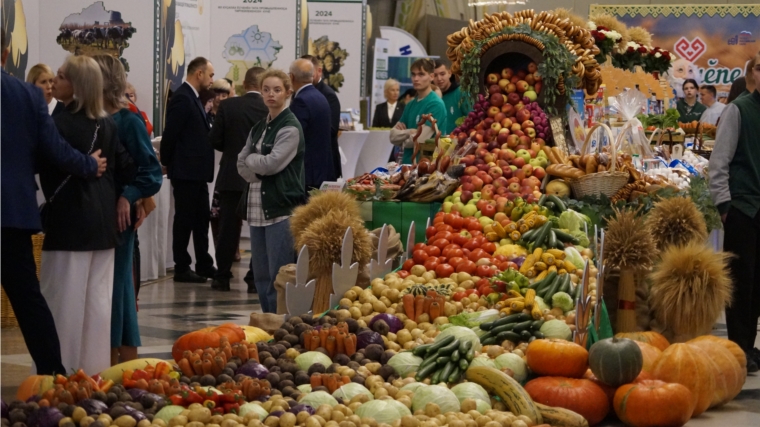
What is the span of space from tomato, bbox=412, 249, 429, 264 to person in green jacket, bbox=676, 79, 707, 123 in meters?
9.25

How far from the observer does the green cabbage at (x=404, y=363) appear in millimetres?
4793

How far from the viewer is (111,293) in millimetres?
5055

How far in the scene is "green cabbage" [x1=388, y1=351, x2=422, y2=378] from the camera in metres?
4.79

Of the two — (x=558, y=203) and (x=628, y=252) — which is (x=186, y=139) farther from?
(x=628, y=252)

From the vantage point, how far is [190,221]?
30.3 ft

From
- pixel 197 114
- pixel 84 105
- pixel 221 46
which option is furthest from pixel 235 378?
pixel 221 46

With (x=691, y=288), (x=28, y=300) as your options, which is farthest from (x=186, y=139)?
(x=691, y=288)

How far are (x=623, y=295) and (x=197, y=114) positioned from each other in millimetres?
4402

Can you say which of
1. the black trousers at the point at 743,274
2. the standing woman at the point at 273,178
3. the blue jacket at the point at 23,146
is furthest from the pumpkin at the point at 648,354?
the blue jacket at the point at 23,146

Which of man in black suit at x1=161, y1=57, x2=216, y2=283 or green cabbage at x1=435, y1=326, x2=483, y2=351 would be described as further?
man in black suit at x1=161, y1=57, x2=216, y2=283

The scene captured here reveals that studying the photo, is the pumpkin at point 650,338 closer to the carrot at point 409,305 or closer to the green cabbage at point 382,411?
the carrot at point 409,305

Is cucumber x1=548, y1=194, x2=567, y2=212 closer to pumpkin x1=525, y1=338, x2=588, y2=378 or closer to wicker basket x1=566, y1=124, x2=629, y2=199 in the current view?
wicker basket x1=566, y1=124, x2=629, y2=199

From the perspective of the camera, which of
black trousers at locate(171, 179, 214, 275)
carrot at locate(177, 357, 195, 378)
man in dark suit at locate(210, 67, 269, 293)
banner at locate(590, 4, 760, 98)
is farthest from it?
banner at locate(590, 4, 760, 98)

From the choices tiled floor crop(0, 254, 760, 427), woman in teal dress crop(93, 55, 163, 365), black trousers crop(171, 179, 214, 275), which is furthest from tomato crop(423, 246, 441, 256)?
black trousers crop(171, 179, 214, 275)
